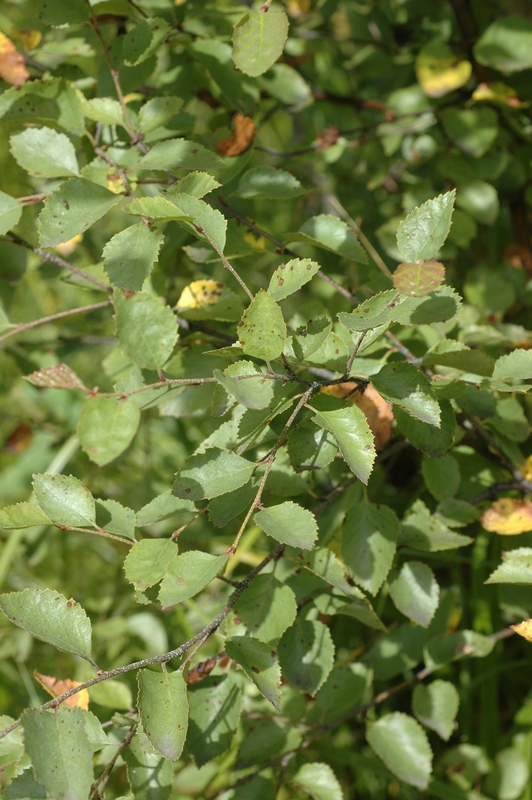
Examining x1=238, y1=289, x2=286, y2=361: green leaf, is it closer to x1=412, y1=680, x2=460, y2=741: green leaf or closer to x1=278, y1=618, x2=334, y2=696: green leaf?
x1=278, y1=618, x2=334, y2=696: green leaf

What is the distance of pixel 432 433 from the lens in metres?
0.73

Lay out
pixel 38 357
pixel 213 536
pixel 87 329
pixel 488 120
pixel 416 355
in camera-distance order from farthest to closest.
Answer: pixel 87 329 < pixel 213 536 < pixel 38 357 < pixel 488 120 < pixel 416 355

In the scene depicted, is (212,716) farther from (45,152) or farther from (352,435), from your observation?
(45,152)

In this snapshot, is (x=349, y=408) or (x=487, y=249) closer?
(x=349, y=408)

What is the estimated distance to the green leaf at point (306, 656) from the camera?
2.46 ft

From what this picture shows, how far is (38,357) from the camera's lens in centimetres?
130

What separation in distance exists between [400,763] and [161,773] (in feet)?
1.20

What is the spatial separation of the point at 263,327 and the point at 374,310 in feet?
0.32

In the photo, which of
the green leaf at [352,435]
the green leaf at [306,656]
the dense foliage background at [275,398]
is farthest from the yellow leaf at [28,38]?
the green leaf at [306,656]

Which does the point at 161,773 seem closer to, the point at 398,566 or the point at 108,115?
the point at 398,566

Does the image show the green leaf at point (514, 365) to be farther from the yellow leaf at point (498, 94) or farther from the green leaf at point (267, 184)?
the yellow leaf at point (498, 94)

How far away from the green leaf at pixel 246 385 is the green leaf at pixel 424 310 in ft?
0.40

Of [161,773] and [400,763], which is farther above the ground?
[161,773]

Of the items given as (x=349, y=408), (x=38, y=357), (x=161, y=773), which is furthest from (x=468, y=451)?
(x=38, y=357)
